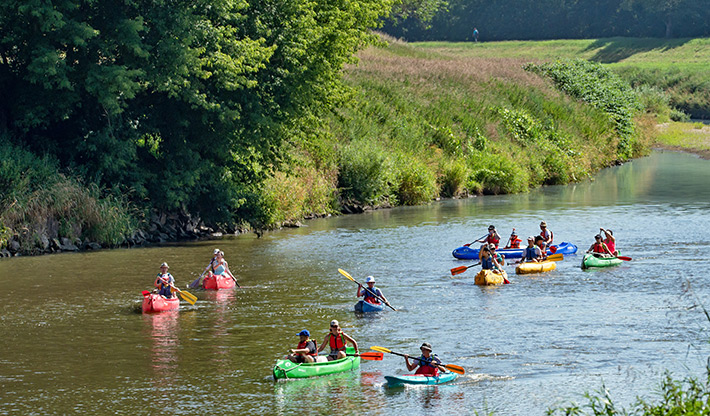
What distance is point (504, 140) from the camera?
171 ft

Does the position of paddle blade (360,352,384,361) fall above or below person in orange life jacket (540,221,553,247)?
below

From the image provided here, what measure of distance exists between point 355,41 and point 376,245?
892 centimetres

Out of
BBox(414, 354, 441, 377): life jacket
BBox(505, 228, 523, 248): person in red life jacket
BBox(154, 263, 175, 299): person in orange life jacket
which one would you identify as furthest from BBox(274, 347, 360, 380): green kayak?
BBox(505, 228, 523, 248): person in red life jacket

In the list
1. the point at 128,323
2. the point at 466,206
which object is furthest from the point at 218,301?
the point at 466,206

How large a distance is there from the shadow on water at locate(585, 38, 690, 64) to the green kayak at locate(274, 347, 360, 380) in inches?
3851

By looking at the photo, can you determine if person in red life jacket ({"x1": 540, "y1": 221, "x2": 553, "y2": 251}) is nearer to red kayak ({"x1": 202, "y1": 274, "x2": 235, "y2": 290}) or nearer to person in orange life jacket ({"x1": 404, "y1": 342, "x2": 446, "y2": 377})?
red kayak ({"x1": 202, "y1": 274, "x2": 235, "y2": 290})

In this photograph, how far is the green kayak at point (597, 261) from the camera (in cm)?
2759

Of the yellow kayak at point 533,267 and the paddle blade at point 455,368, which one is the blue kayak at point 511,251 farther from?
the paddle blade at point 455,368

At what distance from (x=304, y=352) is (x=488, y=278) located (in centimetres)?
946

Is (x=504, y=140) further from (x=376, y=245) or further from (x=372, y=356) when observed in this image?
(x=372, y=356)

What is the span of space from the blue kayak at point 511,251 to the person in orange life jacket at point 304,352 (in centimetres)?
1216

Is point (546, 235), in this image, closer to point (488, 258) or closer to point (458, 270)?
point (488, 258)

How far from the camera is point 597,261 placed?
2773 centimetres

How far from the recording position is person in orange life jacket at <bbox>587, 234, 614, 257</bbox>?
91.9ft
